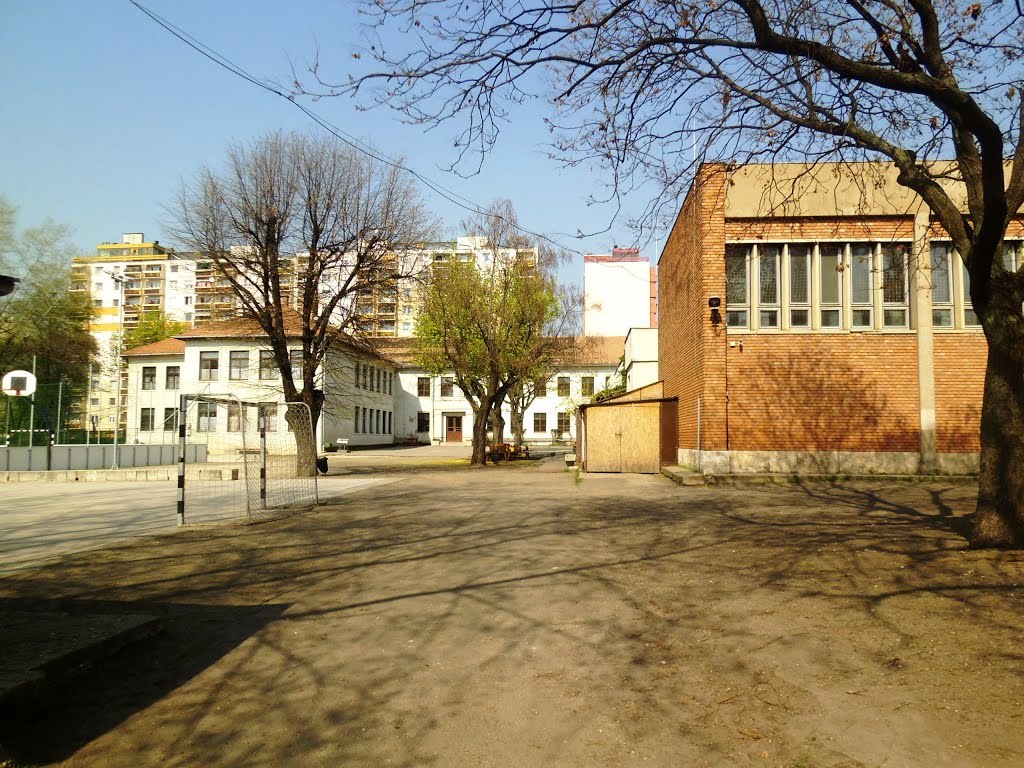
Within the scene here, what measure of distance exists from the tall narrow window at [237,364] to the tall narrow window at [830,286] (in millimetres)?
43065

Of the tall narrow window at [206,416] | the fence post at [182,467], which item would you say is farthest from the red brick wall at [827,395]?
the fence post at [182,467]

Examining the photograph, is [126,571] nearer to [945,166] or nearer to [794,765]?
[794,765]

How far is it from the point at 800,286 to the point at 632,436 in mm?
6953

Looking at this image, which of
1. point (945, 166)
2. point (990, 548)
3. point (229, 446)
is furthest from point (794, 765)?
point (945, 166)

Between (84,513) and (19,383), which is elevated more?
(19,383)

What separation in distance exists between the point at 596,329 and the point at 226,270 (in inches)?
2168

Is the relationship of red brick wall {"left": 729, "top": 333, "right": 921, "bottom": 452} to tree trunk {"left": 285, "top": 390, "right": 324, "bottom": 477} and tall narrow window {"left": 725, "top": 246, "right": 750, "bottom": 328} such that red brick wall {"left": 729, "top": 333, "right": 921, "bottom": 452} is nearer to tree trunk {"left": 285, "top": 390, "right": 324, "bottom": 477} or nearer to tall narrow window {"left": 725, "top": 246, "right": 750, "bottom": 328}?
tall narrow window {"left": 725, "top": 246, "right": 750, "bottom": 328}

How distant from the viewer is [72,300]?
145 feet

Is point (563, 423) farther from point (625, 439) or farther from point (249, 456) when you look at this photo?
point (249, 456)

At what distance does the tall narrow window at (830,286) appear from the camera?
18891 mm

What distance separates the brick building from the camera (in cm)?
1839

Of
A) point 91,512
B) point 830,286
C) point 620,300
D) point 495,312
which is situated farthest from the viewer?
point 620,300

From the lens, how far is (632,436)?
23344mm

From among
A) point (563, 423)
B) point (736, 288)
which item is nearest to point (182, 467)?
point (736, 288)
